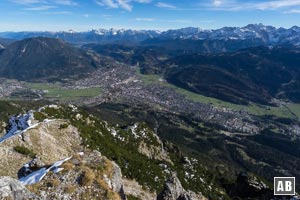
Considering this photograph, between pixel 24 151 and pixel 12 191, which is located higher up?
pixel 12 191

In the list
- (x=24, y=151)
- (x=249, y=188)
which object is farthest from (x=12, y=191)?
(x=249, y=188)

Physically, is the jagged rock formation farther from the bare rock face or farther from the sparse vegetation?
the bare rock face

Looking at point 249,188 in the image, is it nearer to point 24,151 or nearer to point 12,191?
point 24,151

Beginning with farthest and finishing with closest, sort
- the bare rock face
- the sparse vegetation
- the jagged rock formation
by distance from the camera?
1. the jagged rock formation
2. the sparse vegetation
3. the bare rock face

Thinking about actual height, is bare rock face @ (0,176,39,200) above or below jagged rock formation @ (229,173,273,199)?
above

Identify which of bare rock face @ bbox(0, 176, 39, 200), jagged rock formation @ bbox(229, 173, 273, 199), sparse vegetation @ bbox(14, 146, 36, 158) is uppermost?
bare rock face @ bbox(0, 176, 39, 200)

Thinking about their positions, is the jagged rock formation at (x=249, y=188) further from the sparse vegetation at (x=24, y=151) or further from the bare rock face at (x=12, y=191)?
the bare rock face at (x=12, y=191)

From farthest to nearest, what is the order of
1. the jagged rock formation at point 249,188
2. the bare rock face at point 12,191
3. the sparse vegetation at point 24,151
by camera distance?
the jagged rock formation at point 249,188 → the sparse vegetation at point 24,151 → the bare rock face at point 12,191

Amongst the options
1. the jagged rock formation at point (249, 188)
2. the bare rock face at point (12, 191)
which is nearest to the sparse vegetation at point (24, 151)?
the bare rock face at point (12, 191)

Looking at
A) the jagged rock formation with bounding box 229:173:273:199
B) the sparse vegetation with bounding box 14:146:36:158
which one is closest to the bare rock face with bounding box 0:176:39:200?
the sparse vegetation with bounding box 14:146:36:158
